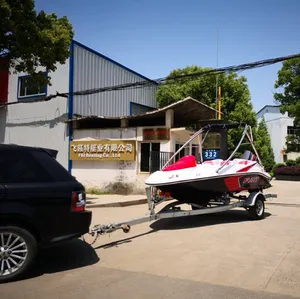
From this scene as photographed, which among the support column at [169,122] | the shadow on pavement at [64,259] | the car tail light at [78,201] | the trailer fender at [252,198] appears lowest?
the shadow on pavement at [64,259]

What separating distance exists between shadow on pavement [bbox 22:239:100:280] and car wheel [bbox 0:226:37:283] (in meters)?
0.22

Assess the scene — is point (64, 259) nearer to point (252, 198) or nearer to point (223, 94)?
point (252, 198)

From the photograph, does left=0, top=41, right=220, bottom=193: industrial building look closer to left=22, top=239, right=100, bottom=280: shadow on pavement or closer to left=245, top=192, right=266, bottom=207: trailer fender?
left=245, top=192, right=266, bottom=207: trailer fender

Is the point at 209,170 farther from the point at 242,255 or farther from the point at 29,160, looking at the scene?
the point at 29,160

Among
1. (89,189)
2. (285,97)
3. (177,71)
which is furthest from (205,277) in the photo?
(285,97)

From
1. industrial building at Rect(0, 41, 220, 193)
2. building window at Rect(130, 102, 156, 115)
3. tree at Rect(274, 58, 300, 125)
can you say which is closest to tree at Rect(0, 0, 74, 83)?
industrial building at Rect(0, 41, 220, 193)

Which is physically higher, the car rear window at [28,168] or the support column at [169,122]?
the support column at [169,122]

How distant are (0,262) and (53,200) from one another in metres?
1.01

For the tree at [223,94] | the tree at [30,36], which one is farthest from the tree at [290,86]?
the tree at [30,36]

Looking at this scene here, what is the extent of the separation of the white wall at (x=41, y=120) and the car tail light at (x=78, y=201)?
37.1 ft

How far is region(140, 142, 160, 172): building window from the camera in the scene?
14.5m

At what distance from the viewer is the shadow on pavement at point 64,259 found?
16.4ft

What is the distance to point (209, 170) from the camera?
26.5 ft

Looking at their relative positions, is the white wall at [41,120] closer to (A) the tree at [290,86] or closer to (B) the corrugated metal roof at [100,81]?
(B) the corrugated metal roof at [100,81]
